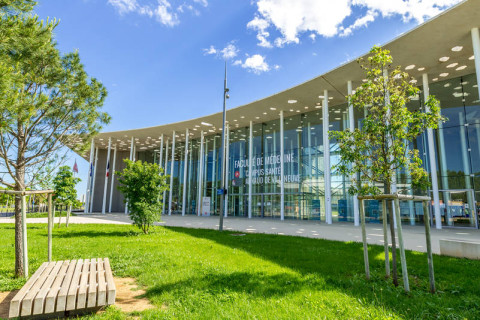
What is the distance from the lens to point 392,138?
594 cm

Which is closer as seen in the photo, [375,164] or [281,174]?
[375,164]

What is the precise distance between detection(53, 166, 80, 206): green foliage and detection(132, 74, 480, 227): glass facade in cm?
1487

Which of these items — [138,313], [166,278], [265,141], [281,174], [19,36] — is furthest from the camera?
[265,141]

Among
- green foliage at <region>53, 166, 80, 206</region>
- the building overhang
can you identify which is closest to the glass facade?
the building overhang

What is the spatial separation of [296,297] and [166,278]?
2549mm

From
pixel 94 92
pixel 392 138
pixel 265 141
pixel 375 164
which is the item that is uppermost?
pixel 265 141

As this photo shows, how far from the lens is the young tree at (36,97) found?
4.20m

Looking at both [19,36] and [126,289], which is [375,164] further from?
[19,36]

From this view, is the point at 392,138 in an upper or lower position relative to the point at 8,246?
upper

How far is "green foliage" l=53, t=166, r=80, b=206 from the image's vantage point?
15.0 metres

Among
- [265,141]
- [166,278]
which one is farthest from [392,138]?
[265,141]

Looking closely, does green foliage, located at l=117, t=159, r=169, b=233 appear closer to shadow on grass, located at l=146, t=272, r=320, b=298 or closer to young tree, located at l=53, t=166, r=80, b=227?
young tree, located at l=53, t=166, r=80, b=227

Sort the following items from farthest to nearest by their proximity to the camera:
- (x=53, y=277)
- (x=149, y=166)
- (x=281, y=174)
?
(x=281, y=174), (x=149, y=166), (x=53, y=277)

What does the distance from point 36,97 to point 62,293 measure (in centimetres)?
411
